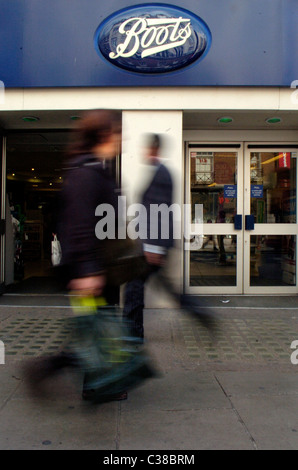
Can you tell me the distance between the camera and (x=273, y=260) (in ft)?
24.2

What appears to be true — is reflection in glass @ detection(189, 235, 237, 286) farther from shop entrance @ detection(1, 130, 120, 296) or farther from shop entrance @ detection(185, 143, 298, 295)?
shop entrance @ detection(1, 130, 120, 296)

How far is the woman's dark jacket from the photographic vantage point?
108 inches

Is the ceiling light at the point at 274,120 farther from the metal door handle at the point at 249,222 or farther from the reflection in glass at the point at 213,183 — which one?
the metal door handle at the point at 249,222

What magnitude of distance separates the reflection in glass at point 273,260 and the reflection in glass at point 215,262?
0.36 m

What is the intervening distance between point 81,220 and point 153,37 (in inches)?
167

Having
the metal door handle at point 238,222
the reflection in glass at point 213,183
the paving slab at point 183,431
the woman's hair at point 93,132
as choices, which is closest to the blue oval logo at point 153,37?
the reflection in glass at point 213,183

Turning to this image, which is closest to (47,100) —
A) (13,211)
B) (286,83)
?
(13,211)

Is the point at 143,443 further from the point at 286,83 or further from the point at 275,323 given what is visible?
Result: the point at 286,83

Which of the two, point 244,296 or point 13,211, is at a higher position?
point 13,211

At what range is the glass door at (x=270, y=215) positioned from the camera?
729 cm

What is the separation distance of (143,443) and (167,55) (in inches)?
203

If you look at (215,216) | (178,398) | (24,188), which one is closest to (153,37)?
(215,216)

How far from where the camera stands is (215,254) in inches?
286

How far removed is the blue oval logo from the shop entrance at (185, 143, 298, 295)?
5.69 feet
